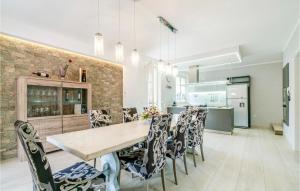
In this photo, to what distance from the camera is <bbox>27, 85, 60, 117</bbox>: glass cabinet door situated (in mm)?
3424

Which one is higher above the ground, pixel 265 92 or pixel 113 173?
pixel 265 92

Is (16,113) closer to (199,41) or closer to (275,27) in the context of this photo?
(199,41)

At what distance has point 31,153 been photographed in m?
1.13

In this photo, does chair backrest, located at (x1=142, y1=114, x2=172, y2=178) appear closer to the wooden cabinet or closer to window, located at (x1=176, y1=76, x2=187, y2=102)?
the wooden cabinet

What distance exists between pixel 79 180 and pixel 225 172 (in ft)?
7.59

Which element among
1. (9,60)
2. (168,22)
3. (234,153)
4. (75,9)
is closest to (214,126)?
(234,153)

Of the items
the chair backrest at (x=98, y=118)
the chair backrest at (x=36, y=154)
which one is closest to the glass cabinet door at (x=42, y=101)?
the chair backrest at (x=98, y=118)

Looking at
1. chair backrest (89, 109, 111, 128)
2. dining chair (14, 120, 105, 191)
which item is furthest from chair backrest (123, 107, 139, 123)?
dining chair (14, 120, 105, 191)

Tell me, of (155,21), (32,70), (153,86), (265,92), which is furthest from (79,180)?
(265,92)

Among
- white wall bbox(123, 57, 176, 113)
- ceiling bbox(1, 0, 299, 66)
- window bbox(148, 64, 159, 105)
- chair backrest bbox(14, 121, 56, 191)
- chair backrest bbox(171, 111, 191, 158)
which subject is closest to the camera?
chair backrest bbox(14, 121, 56, 191)

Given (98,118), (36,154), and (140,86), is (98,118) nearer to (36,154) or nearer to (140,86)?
(36,154)

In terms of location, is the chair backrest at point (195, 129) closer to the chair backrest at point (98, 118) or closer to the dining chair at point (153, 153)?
the dining chair at point (153, 153)

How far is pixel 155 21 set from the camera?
3.33 metres

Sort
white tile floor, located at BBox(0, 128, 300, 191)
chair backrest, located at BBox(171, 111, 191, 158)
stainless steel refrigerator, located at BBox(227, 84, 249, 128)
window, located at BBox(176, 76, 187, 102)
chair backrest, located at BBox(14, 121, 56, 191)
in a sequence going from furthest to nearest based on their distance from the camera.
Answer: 1. window, located at BBox(176, 76, 187, 102)
2. stainless steel refrigerator, located at BBox(227, 84, 249, 128)
3. chair backrest, located at BBox(171, 111, 191, 158)
4. white tile floor, located at BBox(0, 128, 300, 191)
5. chair backrest, located at BBox(14, 121, 56, 191)
